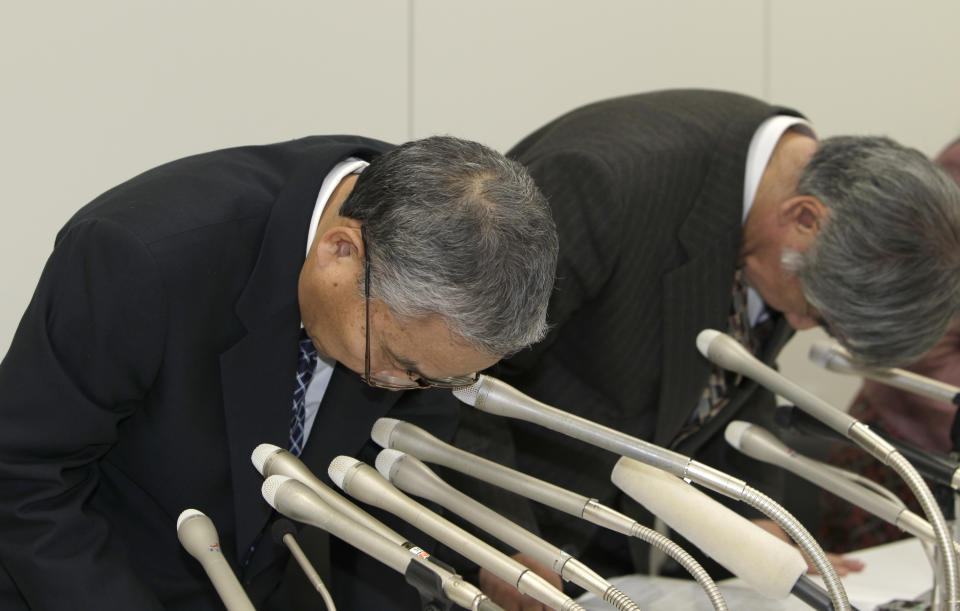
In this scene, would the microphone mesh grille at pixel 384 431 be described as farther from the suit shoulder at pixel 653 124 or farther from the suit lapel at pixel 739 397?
the suit lapel at pixel 739 397

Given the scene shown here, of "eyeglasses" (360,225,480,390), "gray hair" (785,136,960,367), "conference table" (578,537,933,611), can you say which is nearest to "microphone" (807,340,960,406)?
"gray hair" (785,136,960,367)

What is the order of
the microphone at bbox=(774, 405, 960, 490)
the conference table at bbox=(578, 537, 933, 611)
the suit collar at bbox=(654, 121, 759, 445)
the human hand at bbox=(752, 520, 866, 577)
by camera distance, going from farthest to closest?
the human hand at bbox=(752, 520, 866, 577) → the suit collar at bbox=(654, 121, 759, 445) → the conference table at bbox=(578, 537, 933, 611) → the microphone at bbox=(774, 405, 960, 490)

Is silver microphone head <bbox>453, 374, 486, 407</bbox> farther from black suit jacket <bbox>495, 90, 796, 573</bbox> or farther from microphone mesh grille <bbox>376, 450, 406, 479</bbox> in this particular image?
black suit jacket <bbox>495, 90, 796, 573</bbox>

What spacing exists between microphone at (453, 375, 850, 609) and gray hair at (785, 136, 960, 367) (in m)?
0.56

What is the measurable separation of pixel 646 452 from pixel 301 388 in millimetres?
549

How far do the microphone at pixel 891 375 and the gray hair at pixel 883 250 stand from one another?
0.19 ft

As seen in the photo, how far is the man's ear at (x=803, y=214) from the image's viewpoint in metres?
1.75

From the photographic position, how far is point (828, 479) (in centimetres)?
157

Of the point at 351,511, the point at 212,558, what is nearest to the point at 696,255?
the point at 351,511

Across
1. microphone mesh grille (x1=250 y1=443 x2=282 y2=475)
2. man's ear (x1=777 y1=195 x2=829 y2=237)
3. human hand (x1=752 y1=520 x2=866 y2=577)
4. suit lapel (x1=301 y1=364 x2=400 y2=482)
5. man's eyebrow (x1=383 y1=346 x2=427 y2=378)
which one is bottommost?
human hand (x1=752 y1=520 x2=866 y2=577)

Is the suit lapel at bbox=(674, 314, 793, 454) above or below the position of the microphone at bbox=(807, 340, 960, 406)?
below

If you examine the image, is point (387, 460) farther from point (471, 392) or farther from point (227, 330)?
point (227, 330)

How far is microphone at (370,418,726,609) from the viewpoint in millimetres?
1214

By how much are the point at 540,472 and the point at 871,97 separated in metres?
2.36
